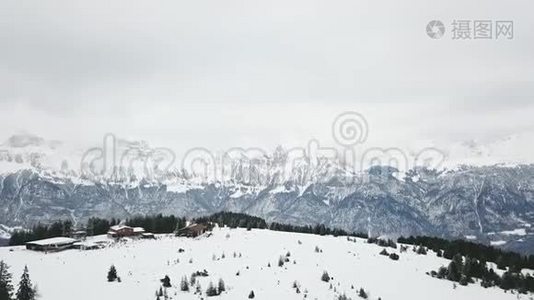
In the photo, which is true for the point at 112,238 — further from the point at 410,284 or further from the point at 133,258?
the point at 410,284

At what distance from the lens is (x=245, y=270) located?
6750cm

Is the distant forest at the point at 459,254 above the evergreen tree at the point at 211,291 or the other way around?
the other way around

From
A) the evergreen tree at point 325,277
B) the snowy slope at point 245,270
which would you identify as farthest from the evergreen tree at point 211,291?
the evergreen tree at point 325,277

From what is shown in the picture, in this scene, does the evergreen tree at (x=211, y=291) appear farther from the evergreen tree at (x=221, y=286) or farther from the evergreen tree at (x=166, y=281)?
the evergreen tree at (x=166, y=281)

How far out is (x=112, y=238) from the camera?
104562 millimetres

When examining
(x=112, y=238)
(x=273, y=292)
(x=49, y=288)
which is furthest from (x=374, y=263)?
(x=112, y=238)

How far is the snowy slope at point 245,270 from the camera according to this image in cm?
5856

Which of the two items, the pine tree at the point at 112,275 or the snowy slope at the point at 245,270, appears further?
the pine tree at the point at 112,275

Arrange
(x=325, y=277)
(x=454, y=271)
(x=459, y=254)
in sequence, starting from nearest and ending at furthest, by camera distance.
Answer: (x=325, y=277)
(x=454, y=271)
(x=459, y=254)

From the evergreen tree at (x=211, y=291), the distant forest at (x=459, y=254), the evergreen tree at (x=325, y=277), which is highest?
the evergreen tree at (x=211, y=291)

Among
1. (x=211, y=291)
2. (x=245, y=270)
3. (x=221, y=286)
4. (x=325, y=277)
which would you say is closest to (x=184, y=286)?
(x=211, y=291)

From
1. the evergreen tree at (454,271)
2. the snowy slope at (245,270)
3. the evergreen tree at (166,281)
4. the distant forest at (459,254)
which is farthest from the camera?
the distant forest at (459,254)

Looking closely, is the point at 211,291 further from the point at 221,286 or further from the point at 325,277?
the point at 325,277

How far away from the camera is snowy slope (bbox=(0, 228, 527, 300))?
58.6 meters
